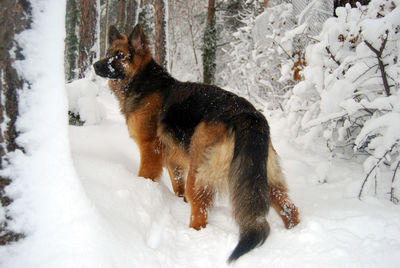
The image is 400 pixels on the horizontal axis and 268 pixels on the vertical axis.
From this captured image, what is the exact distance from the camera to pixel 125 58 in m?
3.80

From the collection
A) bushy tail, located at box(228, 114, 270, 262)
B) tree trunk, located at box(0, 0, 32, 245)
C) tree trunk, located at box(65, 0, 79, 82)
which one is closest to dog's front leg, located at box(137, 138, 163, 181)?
bushy tail, located at box(228, 114, 270, 262)

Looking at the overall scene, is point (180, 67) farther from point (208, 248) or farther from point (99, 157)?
point (208, 248)

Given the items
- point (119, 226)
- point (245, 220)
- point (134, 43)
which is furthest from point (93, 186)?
point (134, 43)

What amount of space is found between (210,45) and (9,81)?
12693 mm

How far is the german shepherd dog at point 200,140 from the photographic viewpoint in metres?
2.20

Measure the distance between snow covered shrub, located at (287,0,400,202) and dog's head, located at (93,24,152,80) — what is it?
7.69 ft

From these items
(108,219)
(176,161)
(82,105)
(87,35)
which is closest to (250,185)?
(108,219)

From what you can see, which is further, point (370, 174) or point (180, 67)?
point (180, 67)

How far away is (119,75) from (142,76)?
12.8 inches

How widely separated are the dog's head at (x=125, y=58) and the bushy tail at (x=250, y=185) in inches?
82.1

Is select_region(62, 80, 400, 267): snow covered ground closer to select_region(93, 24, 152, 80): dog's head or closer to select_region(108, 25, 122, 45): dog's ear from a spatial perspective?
select_region(93, 24, 152, 80): dog's head

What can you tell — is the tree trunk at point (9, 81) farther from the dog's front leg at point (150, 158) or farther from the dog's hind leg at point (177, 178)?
the dog's hind leg at point (177, 178)

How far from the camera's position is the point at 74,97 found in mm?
5000

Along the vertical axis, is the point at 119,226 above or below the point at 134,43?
below
